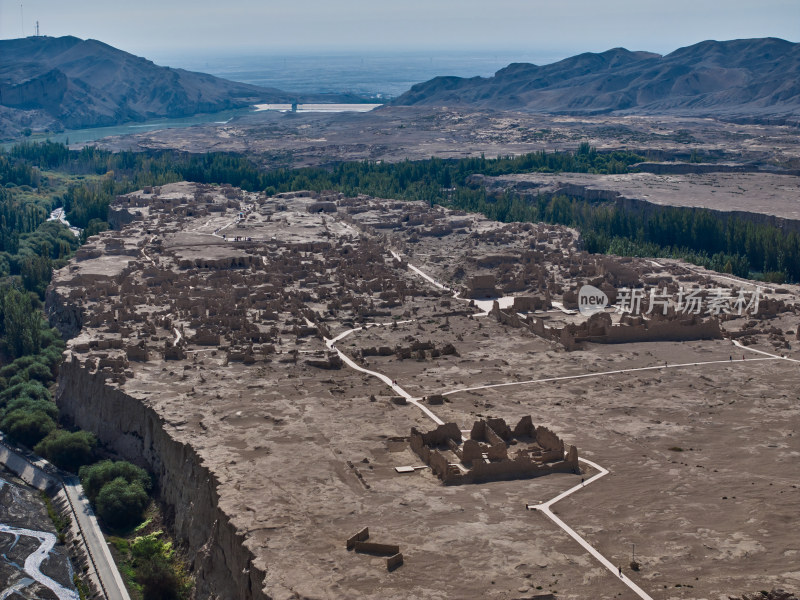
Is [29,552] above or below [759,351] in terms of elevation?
below

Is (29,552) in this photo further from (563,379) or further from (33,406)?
(563,379)

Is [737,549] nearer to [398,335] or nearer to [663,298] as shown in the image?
[398,335]

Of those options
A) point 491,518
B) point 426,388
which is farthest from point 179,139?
point 491,518

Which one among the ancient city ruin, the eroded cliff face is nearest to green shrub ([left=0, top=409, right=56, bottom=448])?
the eroded cliff face

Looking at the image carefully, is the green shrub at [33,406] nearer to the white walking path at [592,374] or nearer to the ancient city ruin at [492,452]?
the white walking path at [592,374]

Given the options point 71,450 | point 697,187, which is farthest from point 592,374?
point 697,187
